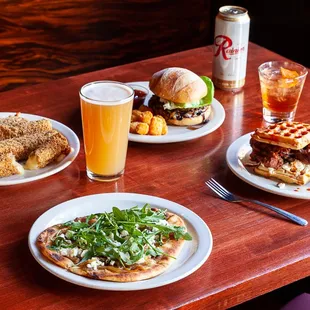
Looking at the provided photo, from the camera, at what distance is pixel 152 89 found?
1.86m

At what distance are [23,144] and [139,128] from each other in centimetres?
31

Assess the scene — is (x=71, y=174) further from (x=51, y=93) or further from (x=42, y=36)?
(x=42, y=36)

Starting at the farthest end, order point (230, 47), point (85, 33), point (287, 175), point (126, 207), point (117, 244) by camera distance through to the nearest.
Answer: point (85, 33) → point (230, 47) → point (287, 175) → point (126, 207) → point (117, 244)

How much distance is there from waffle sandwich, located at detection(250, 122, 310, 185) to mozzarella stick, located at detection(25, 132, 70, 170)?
0.46m

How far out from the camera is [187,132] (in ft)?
5.83

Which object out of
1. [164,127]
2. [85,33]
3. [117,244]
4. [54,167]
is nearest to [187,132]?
[164,127]

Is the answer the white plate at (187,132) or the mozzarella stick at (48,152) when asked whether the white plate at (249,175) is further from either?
the mozzarella stick at (48,152)

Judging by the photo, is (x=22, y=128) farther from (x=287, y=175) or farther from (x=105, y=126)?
(x=287, y=175)

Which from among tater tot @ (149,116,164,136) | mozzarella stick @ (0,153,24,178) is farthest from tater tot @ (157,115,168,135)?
mozzarella stick @ (0,153,24,178)

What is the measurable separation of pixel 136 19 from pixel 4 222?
250 centimetres

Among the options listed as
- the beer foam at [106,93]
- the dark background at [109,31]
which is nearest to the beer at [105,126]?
the beer foam at [106,93]

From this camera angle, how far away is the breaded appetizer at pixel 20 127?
170 centimetres

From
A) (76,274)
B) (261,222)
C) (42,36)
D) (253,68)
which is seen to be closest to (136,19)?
(42,36)

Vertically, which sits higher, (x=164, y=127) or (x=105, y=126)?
(x=105, y=126)
